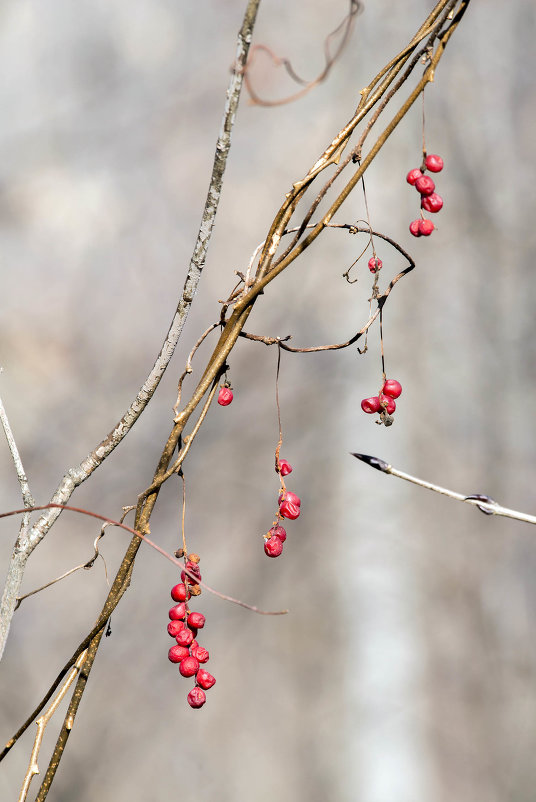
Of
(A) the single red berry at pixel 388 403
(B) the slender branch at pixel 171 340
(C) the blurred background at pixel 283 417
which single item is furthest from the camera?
(C) the blurred background at pixel 283 417

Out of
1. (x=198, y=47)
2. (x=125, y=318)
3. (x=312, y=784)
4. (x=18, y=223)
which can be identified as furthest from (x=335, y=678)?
(x=198, y=47)

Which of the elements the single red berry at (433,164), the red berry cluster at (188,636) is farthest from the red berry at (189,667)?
the single red berry at (433,164)

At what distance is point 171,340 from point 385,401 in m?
0.12

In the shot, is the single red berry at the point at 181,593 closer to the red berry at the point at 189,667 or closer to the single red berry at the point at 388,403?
the red berry at the point at 189,667

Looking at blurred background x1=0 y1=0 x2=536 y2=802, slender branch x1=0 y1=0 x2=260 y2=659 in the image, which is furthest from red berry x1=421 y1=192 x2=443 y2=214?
blurred background x1=0 y1=0 x2=536 y2=802

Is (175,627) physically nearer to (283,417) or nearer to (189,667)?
(189,667)

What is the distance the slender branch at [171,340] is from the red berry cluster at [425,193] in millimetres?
96

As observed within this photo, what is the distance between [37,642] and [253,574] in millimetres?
246

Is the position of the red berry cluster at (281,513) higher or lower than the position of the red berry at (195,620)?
higher

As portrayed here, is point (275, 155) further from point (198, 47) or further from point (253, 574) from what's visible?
point (253, 574)

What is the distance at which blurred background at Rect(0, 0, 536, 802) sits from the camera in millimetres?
719

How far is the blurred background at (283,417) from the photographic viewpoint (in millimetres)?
719

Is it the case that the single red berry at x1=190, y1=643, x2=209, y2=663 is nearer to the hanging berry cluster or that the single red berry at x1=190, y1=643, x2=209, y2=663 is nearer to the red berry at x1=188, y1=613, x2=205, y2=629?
the red berry at x1=188, y1=613, x2=205, y2=629

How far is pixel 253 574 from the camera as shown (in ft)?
2.62
